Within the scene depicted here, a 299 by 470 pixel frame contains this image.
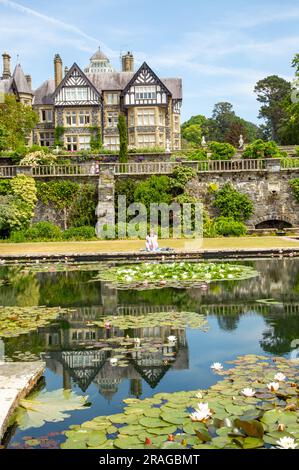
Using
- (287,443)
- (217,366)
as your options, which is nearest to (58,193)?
(217,366)

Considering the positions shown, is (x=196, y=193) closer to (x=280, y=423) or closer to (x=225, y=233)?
(x=225, y=233)

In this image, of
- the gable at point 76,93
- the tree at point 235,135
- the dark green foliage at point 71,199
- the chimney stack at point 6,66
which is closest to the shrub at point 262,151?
the dark green foliage at point 71,199

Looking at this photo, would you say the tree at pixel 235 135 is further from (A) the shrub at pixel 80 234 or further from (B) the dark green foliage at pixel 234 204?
(A) the shrub at pixel 80 234

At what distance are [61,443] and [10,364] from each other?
88.2 inches

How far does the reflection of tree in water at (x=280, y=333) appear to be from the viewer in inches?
308

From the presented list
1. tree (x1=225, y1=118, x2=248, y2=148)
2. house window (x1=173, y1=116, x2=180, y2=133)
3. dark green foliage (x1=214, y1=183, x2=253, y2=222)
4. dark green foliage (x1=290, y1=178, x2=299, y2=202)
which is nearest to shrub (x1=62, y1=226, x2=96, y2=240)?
dark green foliage (x1=214, y1=183, x2=253, y2=222)

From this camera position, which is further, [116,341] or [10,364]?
[116,341]

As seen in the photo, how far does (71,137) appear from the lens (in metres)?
51.8

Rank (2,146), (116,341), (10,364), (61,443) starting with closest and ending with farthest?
(61,443)
(10,364)
(116,341)
(2,146)

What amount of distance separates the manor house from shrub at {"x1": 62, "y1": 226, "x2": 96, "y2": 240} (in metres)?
23.6

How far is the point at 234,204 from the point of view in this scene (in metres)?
28.6

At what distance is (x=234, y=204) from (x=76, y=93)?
27.4m

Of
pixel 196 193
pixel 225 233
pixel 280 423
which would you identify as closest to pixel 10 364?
pixel 280 423

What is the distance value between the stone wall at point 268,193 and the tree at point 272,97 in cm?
4788
